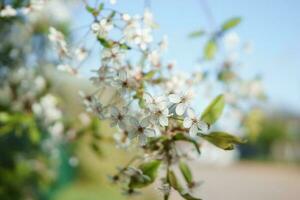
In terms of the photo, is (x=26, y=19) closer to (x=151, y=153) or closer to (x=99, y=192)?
(x=151, y=153)

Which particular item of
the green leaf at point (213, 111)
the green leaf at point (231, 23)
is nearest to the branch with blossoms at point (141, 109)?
the green leaf at point (213, 111)

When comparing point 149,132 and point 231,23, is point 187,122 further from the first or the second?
point 231,23

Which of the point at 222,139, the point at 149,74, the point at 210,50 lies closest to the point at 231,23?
the point at 210,50

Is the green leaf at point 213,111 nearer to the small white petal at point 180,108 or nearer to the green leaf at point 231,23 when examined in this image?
the small white petal at point 180,108

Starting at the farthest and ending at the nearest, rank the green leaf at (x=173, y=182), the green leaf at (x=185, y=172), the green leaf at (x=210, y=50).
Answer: the green leaf at (x=210, y=50) → the green leaf at (x=185, y=172) → the green leaf at (x=173, y=182)

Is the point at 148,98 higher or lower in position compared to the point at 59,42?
lower

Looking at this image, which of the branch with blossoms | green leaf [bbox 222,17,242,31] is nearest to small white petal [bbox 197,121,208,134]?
the branch with blossoms
